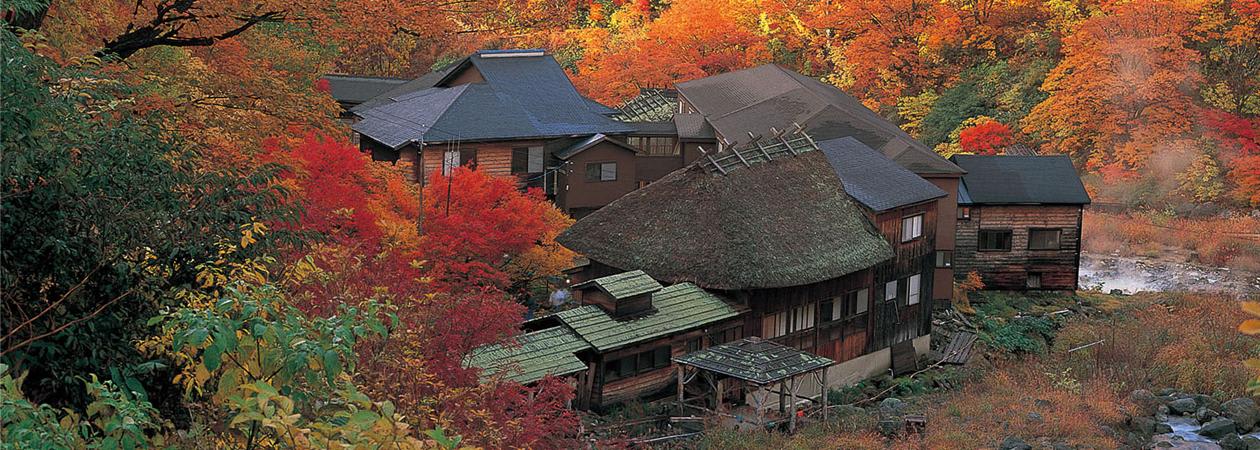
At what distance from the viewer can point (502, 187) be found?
2302 centimetres

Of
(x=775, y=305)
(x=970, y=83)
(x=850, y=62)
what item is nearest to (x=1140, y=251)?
(x=970, y=83)

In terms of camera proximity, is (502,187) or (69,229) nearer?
(69,229)

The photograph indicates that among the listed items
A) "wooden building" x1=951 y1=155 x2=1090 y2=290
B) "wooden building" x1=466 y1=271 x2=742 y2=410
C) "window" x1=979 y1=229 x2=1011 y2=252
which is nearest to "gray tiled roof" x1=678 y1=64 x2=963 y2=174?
"wooden building" x1=951 y1=155 x2=1090 y2=290

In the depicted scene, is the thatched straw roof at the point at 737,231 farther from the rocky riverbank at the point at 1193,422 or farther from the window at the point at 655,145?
the window at the point at 655,145

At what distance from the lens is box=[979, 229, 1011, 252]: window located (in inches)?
1244

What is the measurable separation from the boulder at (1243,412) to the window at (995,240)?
9.40 m

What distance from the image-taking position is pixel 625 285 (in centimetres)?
2106

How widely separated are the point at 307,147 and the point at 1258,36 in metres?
37.4

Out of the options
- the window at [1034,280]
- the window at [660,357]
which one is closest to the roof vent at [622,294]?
the window at [660,357]

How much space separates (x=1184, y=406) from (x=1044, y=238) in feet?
31.0

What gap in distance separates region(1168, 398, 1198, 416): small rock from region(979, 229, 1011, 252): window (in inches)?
355

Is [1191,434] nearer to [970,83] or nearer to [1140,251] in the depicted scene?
[1140,251]

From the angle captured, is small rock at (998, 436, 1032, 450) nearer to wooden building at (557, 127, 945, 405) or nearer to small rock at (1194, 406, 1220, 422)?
wooden building at (557, 127, 945, 405)

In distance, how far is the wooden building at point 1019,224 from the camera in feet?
103
